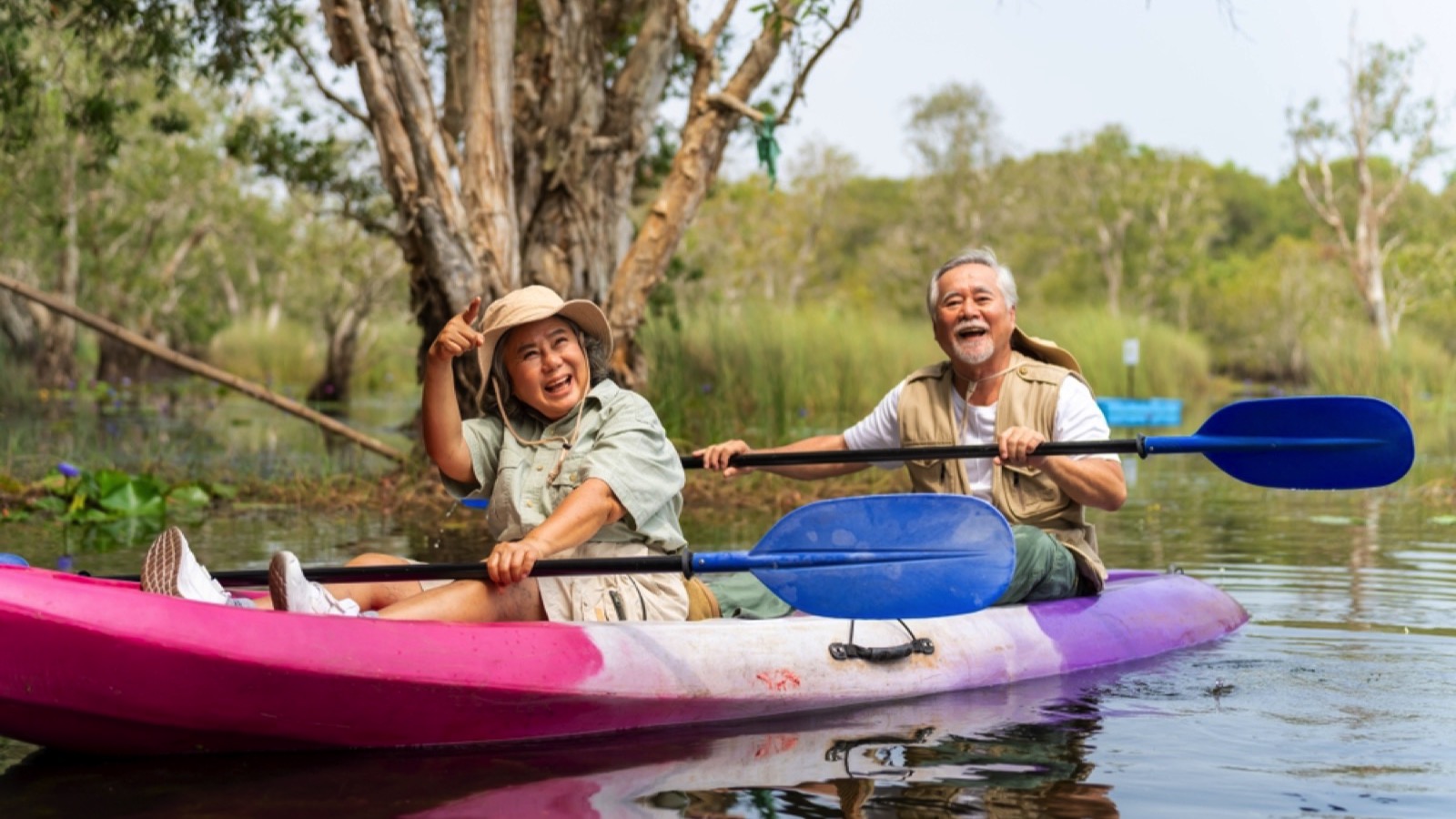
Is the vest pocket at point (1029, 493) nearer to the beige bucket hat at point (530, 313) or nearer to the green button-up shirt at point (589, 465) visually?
the green button-up shirt at point (589, 465)

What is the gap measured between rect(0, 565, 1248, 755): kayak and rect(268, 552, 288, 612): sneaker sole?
108 mm

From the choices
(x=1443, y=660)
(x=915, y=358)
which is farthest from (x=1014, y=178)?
(x=1443, y=660)

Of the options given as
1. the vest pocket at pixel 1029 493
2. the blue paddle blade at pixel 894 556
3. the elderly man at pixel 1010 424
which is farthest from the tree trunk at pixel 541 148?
the blue paddle blade at pixel 894 556

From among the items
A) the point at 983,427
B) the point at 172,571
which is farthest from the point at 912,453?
the point at 172,571

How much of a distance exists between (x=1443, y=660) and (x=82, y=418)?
13.8 meters

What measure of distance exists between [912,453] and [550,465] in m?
1.17

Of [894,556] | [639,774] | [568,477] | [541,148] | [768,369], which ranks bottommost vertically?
[639,774]

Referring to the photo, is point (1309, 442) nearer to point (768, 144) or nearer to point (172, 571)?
point (172, 571)

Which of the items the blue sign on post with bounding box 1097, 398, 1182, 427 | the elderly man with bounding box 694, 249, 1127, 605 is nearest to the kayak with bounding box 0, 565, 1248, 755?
the elderly man with bounding box 694, 249, 1127, 605

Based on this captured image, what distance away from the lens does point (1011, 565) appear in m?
4.08

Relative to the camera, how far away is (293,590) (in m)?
3.75

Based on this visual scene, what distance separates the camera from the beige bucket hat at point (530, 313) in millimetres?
4172

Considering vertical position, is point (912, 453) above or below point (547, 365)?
below

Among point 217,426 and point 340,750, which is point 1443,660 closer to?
point 340,750
